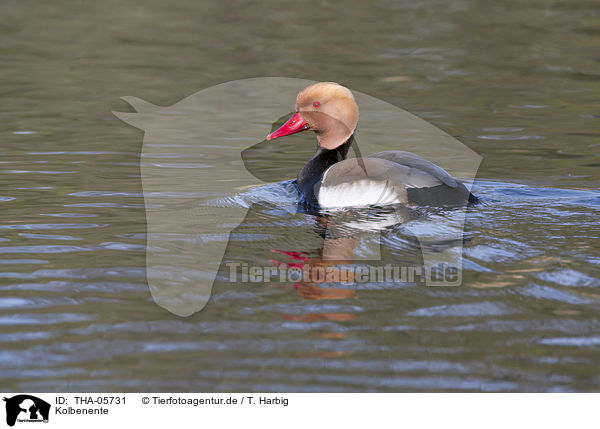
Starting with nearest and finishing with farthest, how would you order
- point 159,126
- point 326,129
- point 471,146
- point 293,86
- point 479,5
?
point 326,129, point 471,146, point 159,126, point 293,86, point 479,5

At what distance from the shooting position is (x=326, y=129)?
6.75 metres

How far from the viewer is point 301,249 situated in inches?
198

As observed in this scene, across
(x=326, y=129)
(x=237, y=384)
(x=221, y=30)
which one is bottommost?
(x=237, y=384)

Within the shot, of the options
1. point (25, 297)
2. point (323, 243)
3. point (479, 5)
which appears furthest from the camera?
point (479, 5)

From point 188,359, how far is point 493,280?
1.74 metres

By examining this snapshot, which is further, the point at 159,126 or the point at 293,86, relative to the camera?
the point at 293,86

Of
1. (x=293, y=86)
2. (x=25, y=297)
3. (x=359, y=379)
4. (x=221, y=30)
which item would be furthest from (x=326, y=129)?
(x=221, y=30)

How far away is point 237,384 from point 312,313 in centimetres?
70

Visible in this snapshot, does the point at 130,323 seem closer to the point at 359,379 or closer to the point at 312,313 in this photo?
the point at 312,313

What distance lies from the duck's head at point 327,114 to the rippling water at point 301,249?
1.80 ft

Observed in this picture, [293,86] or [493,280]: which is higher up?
[293,86]

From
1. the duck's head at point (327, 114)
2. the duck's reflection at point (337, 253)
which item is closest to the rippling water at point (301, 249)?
the duck's reflection at point (337, 253)
